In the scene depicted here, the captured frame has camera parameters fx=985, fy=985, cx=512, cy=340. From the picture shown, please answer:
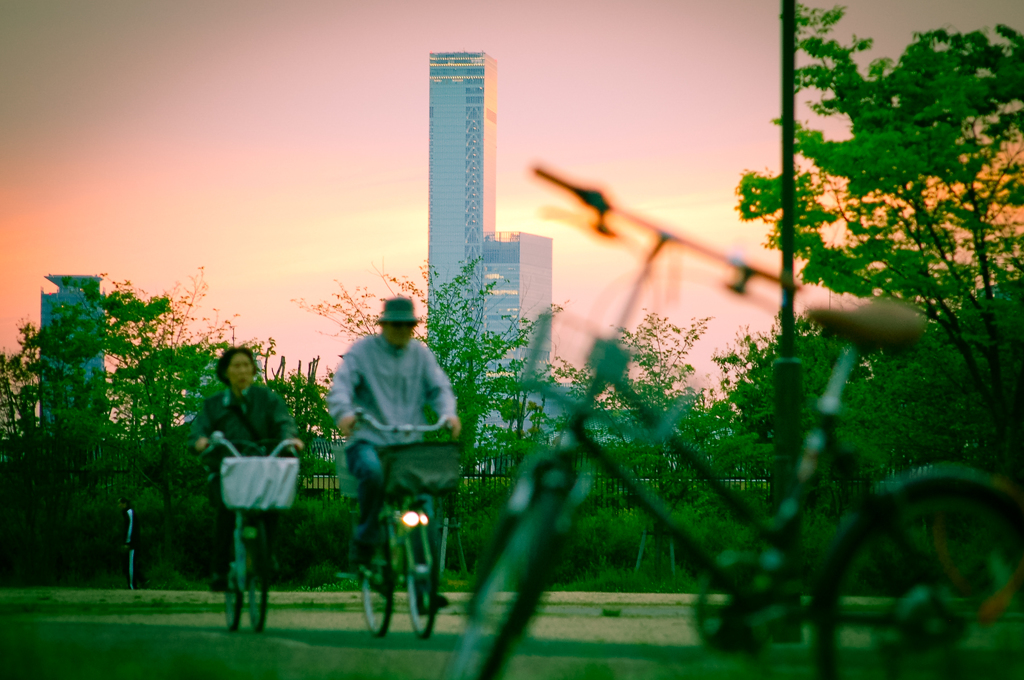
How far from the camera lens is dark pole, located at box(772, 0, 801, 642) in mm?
6020

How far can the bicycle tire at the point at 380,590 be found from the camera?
548 centimetres

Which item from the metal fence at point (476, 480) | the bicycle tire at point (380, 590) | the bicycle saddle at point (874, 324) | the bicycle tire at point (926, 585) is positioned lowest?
the metal fence at point (476, 480)

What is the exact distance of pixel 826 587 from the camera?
3.02 m

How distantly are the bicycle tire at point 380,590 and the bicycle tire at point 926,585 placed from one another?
9.41 feet

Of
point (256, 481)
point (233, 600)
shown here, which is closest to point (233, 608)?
point (233, 600)

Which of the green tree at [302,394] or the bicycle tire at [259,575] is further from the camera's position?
the green tree at [302,394]

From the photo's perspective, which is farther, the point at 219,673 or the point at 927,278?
the point at 927,278

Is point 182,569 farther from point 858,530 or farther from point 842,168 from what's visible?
point 858,530

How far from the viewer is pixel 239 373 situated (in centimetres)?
668

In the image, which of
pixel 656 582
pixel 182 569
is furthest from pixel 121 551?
pixel 656 582

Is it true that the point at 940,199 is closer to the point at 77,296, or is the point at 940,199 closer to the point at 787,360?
the point at 787,360

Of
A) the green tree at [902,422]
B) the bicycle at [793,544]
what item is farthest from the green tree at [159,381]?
the bicycle at [793,544]

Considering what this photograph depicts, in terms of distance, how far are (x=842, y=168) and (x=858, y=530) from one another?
14.1 meters

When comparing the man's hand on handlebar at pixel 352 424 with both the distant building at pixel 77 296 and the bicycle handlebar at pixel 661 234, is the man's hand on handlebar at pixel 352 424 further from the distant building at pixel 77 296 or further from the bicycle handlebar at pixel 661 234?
the distant building at pixel 77 296
